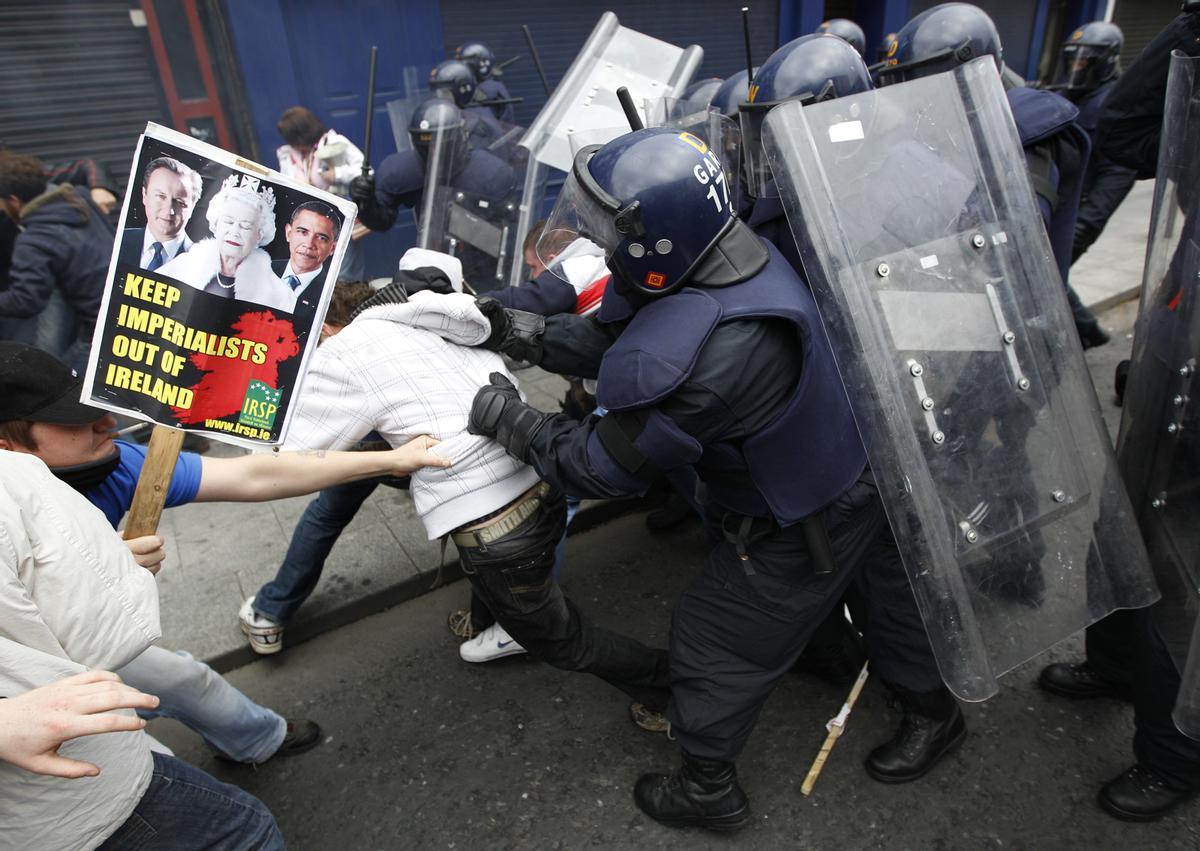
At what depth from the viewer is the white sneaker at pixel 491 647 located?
3033mm

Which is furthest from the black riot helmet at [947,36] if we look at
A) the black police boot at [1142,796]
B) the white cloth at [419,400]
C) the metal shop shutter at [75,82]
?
the metal shop shutter at [75,82]

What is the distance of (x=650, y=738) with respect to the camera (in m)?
2.70

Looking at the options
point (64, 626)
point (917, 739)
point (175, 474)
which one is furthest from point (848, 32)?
point (64, 626)

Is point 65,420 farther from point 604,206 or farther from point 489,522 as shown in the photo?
point 604,206

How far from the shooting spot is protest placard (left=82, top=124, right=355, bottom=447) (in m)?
1.58

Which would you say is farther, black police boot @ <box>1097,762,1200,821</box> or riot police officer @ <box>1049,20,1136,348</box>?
riot police officer @ <box>1049,20,1136,348</box>

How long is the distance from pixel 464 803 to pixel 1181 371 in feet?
7.89

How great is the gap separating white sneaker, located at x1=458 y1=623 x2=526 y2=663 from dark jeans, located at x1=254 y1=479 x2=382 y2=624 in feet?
2.25

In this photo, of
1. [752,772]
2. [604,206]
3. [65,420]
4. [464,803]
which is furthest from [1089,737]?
[65,420]

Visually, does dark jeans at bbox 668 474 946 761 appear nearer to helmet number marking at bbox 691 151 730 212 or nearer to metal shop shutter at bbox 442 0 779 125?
helmet number marking at bbox 691 151 730 212

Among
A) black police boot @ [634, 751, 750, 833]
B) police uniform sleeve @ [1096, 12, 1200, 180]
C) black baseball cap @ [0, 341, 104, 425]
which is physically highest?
black baseball cap @ [0, 341, 104, 425]

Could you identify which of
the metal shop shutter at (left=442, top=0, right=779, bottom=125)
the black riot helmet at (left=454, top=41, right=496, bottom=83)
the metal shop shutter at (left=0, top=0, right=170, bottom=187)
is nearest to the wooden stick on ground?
the black riot helmet at (left=454, top=41, right=496, bottom=83)

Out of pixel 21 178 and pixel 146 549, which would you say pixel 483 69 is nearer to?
pixel 21 178

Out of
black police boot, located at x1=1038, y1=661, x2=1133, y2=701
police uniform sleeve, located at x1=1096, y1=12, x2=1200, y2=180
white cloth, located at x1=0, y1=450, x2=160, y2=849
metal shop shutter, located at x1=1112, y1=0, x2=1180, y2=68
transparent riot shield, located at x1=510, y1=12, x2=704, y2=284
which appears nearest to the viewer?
white cloth, located at x1=0, y1=450, x2=160, y2=849
